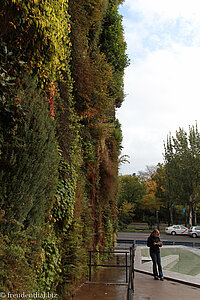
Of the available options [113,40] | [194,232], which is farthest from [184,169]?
[113,40]

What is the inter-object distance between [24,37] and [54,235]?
380cm

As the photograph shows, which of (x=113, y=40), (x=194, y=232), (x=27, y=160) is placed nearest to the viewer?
(x=27, y=160)

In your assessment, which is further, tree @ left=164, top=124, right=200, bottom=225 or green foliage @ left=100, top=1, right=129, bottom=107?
tree @ left=164, top=124, right=200, bottom=225

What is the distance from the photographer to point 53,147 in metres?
4.62

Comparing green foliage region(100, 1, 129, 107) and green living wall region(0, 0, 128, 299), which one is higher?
green foliage region(100, 1, 129, 107)

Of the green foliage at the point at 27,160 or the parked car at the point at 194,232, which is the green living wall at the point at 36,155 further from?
the parked car at the point at 194,232

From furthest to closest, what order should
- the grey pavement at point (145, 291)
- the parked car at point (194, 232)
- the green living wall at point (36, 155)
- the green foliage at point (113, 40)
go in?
the parked car at point (194, 232), the green foliage at point (113, 40), the grey pavement at point (145, 291), the green living wall at point (36, 155)

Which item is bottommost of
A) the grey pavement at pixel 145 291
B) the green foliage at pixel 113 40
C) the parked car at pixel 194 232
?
the parked car at pixel 194 232

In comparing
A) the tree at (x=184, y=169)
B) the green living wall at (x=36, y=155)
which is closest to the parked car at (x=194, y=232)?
the tree at (x=184, y=169)

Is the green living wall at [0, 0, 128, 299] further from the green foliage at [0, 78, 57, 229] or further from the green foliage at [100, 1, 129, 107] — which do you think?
the green foliage at [100, 1, 129, 107]

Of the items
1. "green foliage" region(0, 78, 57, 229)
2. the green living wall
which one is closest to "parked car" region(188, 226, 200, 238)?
the green living wall

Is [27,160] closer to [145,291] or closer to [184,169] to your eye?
[145,291]

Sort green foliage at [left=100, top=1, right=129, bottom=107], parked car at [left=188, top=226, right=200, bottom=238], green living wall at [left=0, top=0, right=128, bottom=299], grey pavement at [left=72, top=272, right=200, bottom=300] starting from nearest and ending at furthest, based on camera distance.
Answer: green living wall at [left=0, top=0, right=128, bottom=299] < grey pavement at [left=72, top=272, right=200, bottom=300] < green foliage at [left=100, top=1, right=129, bottom=107] < parked car at [left=188, top=226, right=200, bottom=238]

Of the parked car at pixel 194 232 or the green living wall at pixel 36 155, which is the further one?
the parked car at pixel 194 232
